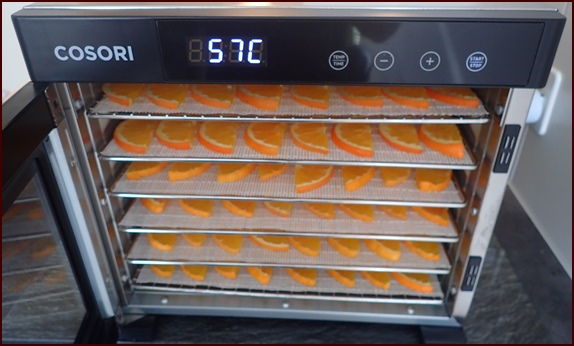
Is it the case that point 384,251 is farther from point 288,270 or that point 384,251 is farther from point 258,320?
point 258,320

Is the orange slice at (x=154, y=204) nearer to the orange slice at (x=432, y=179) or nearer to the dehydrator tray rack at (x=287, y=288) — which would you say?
the dehydrator tray rack at (x=287, y=288)

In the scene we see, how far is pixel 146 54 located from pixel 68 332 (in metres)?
0.86

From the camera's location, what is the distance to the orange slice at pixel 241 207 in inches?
55.1

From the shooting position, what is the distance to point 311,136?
4.14 feet

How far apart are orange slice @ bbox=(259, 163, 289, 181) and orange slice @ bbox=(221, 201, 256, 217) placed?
12 centimetres

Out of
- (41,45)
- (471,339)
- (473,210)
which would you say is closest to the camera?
(41,45)

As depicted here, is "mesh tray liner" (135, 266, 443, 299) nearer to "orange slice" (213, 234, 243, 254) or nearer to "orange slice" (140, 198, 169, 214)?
"orange slice" (213, 234, 243, 254)

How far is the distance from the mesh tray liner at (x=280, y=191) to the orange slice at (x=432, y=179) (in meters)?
0.01

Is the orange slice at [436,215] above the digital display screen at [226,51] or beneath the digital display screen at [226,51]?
beneath

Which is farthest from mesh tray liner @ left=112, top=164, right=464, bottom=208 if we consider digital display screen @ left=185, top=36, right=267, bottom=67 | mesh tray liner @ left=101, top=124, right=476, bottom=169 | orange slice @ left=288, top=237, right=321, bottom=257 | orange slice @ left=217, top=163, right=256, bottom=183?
digital display screen @ left=185, top=36, right=267, bottom=67

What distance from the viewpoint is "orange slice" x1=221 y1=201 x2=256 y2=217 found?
1.40 metres

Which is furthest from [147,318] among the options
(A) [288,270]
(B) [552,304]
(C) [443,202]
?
(B) [552,304]

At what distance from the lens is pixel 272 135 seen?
126cm

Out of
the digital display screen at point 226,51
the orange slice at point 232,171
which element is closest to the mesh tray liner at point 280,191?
the orange slice at point 232,171
